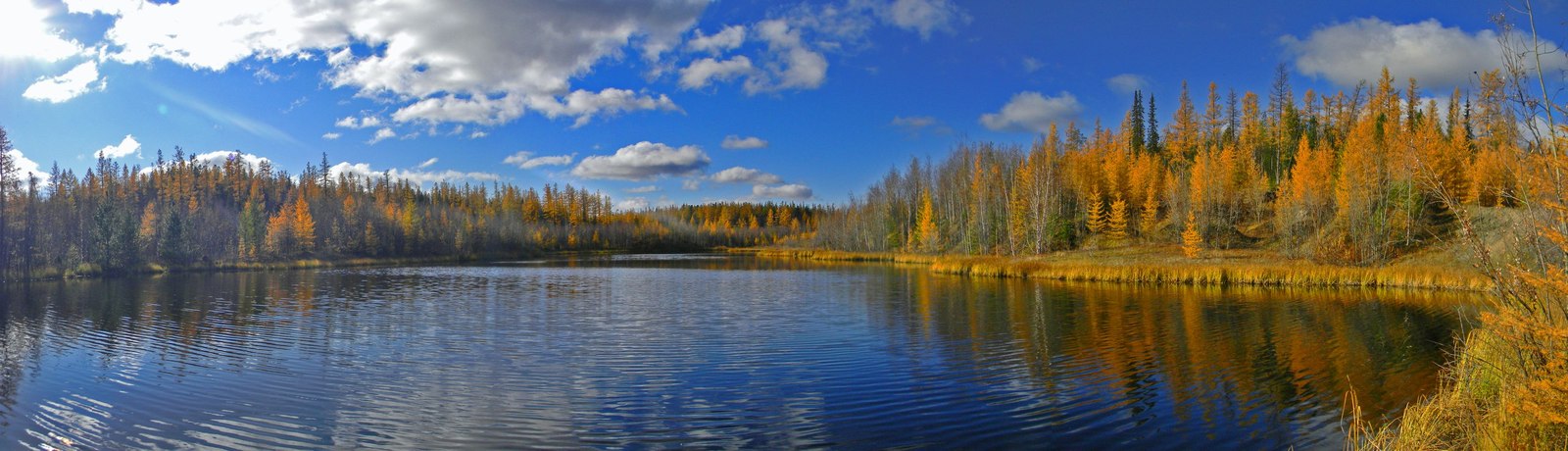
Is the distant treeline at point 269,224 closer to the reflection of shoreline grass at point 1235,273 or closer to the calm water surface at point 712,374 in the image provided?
the calm water surface at point 712,374

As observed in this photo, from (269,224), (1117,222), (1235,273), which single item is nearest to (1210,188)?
(1117,222)

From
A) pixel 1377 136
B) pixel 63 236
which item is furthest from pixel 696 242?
pixel 1377 136

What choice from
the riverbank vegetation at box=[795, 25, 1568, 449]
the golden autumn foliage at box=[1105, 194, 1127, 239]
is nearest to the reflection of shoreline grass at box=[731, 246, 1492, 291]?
the riverbank vegetation at box=[795, 25, 1568, 449]

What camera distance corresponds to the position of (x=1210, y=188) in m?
62.5

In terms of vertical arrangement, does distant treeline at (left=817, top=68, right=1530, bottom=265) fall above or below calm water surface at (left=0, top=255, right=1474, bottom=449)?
above

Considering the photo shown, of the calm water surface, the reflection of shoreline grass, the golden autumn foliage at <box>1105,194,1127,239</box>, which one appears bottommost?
the calm water surface

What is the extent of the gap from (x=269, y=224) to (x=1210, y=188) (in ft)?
326

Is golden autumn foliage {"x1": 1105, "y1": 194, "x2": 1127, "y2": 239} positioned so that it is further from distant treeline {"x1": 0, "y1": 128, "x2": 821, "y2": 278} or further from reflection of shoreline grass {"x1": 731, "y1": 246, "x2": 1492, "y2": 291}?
distant treeline {"x1": 0, "y1": 128, "x2": 821, "y2": 278}

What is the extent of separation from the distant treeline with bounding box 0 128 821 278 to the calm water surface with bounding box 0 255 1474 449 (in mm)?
34653

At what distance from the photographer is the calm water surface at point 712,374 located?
10.2 meters

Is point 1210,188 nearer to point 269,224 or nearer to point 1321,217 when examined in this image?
point 1321,217

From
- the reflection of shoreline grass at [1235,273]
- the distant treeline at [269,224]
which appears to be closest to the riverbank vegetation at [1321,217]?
the reflection of shoreline grass at [1235,273]

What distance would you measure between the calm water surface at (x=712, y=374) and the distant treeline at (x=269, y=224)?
114 feet

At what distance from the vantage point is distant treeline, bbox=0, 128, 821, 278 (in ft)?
183
